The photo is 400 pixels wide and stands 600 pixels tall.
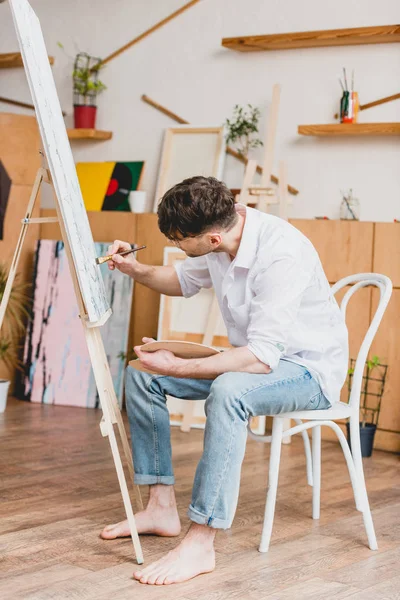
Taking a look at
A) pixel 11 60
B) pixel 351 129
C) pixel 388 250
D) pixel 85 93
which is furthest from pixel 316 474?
pixel 11 60

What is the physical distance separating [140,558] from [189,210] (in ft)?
3.13

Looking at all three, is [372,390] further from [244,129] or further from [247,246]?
[247,246]

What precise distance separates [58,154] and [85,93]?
10.0 feet

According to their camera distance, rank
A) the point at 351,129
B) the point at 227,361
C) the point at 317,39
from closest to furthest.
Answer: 1. the point at 227,361
2. the point at 351,129
3. the point at 317,39

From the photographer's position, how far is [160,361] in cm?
237

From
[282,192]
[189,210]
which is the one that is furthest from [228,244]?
[282,192]

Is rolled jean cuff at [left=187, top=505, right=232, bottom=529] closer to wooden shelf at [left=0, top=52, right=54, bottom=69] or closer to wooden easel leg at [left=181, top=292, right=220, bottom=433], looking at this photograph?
wooden easel leg at [left=181, top=292, right=220, bottom=433]

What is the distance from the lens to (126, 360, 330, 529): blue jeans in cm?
233

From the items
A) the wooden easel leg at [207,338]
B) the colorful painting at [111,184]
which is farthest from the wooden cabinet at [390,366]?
the colorful painting at [111,184]

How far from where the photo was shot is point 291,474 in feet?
11.8

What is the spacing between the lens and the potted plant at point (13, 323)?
4832 mm

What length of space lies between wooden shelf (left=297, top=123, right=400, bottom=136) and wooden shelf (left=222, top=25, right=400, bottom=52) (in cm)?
43

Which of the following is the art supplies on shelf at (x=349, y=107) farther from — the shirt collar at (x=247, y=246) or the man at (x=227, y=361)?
the shirt collar at (x=247, y=246)

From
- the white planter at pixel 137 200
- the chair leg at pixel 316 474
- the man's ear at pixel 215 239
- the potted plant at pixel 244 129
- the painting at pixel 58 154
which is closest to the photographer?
the painting at pixel 58 154
